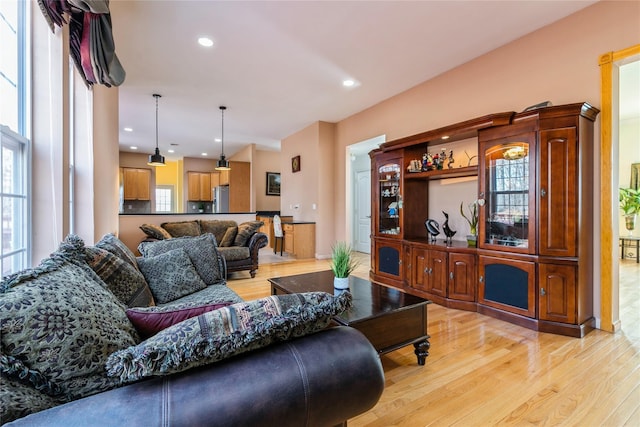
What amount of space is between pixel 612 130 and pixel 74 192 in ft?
15.7

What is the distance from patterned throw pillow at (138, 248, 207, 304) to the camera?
2.17 meters

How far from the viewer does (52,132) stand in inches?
72.4

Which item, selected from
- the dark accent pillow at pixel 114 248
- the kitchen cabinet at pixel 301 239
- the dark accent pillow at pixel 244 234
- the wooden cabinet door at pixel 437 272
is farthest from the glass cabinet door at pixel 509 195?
the kitchen cabinet at pixel 301 239

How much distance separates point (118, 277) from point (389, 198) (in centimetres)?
346

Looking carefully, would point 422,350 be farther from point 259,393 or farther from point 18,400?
point 18,400

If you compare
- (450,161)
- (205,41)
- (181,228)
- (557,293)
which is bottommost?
(557,293)

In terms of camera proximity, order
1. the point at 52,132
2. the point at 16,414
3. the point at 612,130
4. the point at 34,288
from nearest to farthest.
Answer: the point at 16,414
the point at 34,288
the point at 52,132
the point at 612,130

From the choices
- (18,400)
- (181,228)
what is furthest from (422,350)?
(181,228)

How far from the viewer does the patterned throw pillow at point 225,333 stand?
2.22ft

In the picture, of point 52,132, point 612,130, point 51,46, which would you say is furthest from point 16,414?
point 612,130

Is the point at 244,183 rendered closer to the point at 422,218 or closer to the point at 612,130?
the point at 422,218

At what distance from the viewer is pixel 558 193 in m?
2.58

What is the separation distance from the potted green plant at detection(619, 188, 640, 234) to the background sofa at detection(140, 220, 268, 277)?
21.7ft

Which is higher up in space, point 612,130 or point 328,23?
point 328,23
